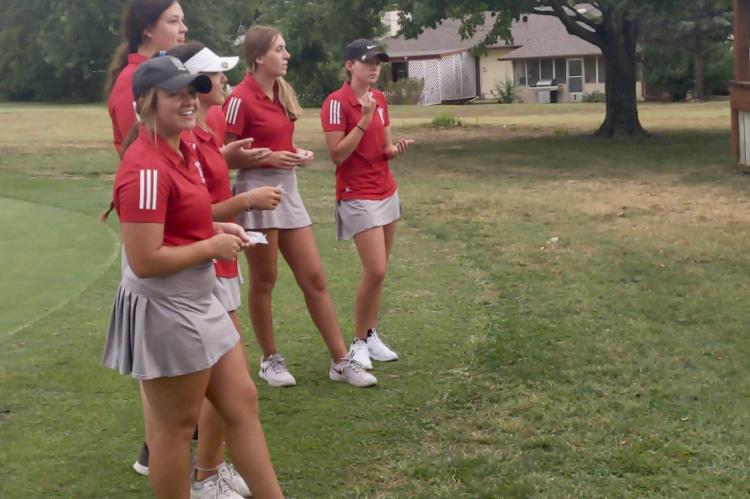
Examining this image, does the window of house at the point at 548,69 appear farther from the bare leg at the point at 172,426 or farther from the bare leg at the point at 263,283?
the bare leg at the point at 172,426

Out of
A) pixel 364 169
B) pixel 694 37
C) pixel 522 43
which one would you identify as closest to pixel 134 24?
pixel 364 169

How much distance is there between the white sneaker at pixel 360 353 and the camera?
6055 millimetres

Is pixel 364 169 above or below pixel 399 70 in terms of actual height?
below

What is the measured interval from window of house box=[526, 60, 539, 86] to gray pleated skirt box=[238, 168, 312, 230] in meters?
53.2

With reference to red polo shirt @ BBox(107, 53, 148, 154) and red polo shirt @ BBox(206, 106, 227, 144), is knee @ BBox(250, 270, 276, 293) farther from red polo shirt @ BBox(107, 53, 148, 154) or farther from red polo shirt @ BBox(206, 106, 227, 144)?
red polo shirt @ BBox(107, 53, 148, 154)

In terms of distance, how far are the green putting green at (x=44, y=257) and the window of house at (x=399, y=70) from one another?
1852 inches

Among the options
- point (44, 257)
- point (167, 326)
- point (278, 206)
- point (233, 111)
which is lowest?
point (44, 257)

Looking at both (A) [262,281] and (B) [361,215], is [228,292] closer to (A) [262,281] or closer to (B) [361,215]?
(A) [262,281]

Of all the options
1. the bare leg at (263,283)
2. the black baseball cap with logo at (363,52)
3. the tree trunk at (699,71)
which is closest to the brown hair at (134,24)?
the bare leg at (263,283)

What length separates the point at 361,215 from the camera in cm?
611

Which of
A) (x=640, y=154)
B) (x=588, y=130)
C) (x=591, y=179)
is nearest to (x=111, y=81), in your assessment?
(x=591, y=179)

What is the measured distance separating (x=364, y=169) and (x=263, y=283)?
0.93 m

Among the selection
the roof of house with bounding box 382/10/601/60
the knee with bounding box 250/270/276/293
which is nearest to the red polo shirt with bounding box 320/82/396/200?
the knee with bounding box 250/270/276/293

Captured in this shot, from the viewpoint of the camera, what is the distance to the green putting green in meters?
8.19
